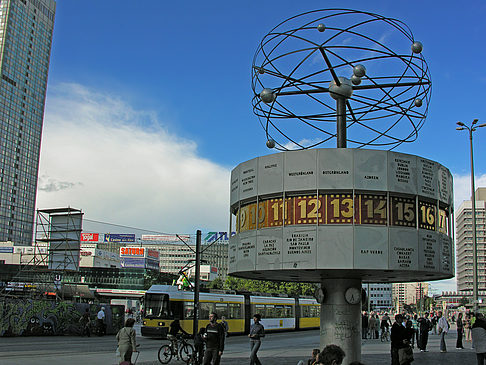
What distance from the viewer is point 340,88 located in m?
15.2

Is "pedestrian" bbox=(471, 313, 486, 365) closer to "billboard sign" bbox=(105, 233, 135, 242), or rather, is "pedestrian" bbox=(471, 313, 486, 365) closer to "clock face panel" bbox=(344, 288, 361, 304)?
"clock face panel" bbox=(344, 288, 361, 304)

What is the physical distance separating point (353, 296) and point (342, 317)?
653 mm

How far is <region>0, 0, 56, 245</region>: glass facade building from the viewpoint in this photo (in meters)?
146

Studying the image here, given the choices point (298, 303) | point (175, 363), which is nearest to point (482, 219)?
point (298, 303)

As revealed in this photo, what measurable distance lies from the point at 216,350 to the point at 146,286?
116 metres

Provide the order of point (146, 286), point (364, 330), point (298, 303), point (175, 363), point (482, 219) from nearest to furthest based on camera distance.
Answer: point (175, 363) < point (364, 330) < point (298, 303) < point (146, 286) < point (482, 219)

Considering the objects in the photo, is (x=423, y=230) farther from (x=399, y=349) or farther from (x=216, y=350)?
(x=216, y=350)

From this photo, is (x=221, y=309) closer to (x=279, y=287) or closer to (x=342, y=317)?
(x=342, y=317)

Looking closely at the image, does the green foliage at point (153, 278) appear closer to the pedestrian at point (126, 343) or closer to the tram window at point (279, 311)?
the tram window at point (279, 311)

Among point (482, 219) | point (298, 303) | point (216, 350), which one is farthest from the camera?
point (482, 219)

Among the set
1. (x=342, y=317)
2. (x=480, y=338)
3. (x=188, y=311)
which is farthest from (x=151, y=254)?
(x=480, y=338)

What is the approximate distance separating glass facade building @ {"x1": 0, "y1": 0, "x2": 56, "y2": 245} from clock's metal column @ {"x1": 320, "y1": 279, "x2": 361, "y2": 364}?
144 metres

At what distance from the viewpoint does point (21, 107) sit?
5960 inches

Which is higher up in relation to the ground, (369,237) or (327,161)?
(327,161)
